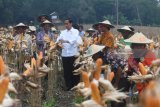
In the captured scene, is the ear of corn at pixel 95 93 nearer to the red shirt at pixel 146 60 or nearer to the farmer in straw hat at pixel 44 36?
the red shirt at pixel 146 60

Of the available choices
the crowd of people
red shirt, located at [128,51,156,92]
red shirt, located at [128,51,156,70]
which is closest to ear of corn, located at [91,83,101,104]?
the crowd of people

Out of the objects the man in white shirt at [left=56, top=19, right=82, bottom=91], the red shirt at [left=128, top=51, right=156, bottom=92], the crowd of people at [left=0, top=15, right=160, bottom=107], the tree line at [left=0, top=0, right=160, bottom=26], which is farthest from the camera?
the tree line at [left=0, top=0, right=160, bottom=26]

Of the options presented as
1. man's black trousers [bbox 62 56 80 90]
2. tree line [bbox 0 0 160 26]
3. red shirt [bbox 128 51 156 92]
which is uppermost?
tree line [bbox 0 0 160 26]

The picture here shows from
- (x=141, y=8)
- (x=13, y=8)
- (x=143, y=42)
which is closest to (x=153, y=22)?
(x=141, y=8)

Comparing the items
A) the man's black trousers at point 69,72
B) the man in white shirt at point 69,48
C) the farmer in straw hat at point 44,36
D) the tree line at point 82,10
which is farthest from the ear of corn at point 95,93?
the tree line at point 82,10

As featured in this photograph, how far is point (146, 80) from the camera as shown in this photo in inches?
181

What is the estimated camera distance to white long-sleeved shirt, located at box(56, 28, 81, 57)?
374 inches

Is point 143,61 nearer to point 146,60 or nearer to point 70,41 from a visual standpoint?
point 146,60

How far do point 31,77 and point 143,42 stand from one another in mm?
2308

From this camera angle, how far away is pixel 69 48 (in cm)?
966

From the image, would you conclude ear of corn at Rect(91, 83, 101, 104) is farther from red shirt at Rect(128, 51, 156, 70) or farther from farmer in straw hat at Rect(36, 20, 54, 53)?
farmer in straw hat at Rect(36, 20, 54, 53)

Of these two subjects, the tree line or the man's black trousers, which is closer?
the man's black trousers

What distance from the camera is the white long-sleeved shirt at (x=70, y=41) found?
951 cm

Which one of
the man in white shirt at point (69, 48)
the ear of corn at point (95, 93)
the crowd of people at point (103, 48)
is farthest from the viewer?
the man in white shirt at point (69, 48)
